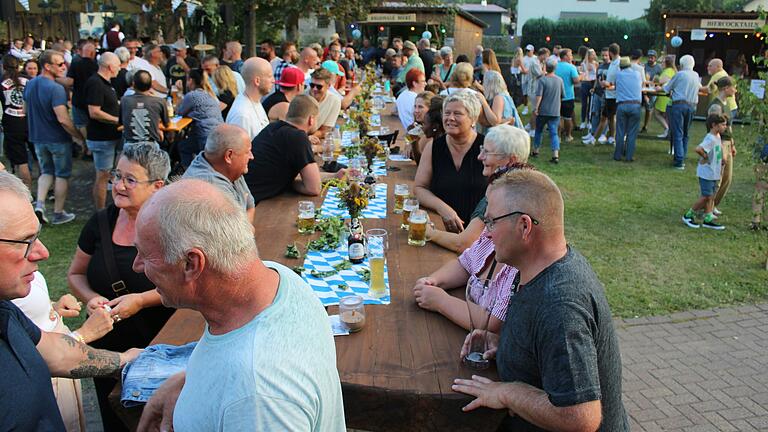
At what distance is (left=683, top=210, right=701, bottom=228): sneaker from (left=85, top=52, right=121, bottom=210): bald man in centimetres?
681

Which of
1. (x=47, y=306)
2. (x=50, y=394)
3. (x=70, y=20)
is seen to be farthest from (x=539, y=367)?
(x=70, y=20)

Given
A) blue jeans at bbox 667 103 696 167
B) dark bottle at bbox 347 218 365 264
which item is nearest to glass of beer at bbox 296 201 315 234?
dark bottle at bbox 347 218 365 264

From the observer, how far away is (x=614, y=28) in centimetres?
3744

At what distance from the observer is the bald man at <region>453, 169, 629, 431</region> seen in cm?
181

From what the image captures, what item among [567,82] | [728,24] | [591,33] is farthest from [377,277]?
[591,33]

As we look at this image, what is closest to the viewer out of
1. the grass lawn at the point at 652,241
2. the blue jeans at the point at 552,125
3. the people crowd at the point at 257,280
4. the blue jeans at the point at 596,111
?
the people crowd at the point at 257,280

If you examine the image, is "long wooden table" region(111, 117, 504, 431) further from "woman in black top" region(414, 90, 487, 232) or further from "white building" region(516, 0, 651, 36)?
"white building" region(516, 0, 651, 36)

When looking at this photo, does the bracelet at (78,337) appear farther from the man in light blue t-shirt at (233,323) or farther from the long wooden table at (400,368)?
the man in light blue t-shirt at (233,323)

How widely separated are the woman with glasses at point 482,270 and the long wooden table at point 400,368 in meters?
0.08

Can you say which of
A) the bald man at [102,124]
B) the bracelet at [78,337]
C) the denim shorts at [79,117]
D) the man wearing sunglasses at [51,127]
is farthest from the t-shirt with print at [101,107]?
the bracelet at [78,337]

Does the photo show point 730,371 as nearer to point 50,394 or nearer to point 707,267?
point 707,267

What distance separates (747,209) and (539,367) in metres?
7.42

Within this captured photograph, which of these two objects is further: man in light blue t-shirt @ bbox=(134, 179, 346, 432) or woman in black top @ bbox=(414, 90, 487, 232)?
woman in black top @ bbox=(414, 90, 487, 232)

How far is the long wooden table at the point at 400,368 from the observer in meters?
2.20
